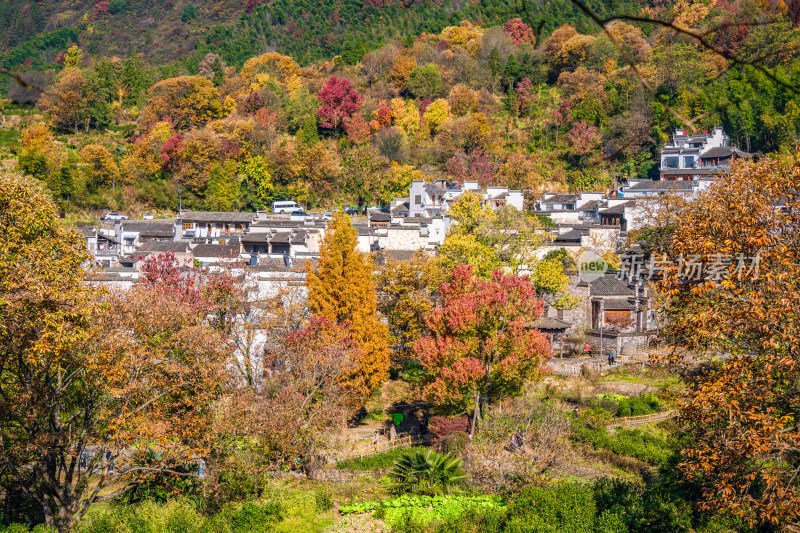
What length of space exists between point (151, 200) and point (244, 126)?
424 inches

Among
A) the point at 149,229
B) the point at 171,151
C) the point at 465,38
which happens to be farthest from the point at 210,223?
the point at 465,38

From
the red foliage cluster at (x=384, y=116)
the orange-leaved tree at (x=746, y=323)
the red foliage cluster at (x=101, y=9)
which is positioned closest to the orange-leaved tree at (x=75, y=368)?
the orange-leaved tree at (x=746, y=323)

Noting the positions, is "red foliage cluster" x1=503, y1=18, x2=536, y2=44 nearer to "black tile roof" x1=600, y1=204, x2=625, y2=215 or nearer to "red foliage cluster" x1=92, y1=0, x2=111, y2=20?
"black tile roof" x1=600, y1=204, x2=625, y2=215

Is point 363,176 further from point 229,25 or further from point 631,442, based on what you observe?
point 229,25

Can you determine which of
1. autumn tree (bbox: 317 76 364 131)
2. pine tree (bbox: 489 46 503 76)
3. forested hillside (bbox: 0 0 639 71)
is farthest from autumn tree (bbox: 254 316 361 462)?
forested hillside (bbox: 0 0 639 71)

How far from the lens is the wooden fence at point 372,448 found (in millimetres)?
16672

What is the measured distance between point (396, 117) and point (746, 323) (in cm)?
5822

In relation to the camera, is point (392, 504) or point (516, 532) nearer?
point (516, 532)

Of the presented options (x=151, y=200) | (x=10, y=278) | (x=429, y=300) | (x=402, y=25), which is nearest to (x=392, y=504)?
(x=10, y=278)

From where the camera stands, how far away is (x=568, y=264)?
3241cm

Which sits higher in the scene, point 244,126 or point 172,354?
point 244,126

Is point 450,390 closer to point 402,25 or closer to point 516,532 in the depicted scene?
point 516,532

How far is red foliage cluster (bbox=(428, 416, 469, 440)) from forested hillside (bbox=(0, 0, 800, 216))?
1143 inches

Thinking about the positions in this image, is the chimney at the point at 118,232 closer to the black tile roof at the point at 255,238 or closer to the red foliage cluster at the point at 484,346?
the black tile roof at the point at 255,238
